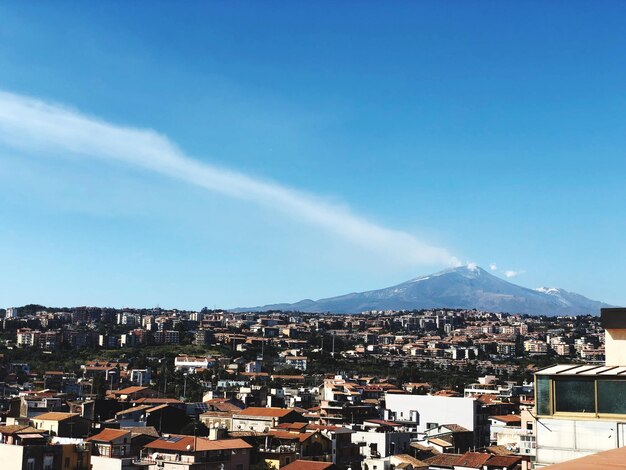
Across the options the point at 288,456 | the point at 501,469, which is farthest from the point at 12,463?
the point at 501,469

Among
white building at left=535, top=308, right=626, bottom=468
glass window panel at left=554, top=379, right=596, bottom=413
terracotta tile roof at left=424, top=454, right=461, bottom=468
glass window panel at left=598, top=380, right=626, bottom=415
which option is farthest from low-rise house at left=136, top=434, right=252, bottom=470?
glass window panel at left=598, top=380, right=626, bottom=415

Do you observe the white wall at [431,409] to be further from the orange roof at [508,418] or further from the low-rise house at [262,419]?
the low-rise house at [262,419]

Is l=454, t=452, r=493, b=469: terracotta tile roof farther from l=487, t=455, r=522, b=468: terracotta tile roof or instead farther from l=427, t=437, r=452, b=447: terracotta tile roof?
l=427, t=437, r=452, b=447: terracotta tile roof

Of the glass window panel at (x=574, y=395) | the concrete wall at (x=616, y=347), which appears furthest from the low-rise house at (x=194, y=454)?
the glass window panel at (x=574, y=395)

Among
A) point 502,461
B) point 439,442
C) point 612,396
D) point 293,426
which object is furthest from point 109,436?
point 612,396

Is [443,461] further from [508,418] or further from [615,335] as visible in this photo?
[615,335]

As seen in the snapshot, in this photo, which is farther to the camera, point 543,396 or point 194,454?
point 194,454
